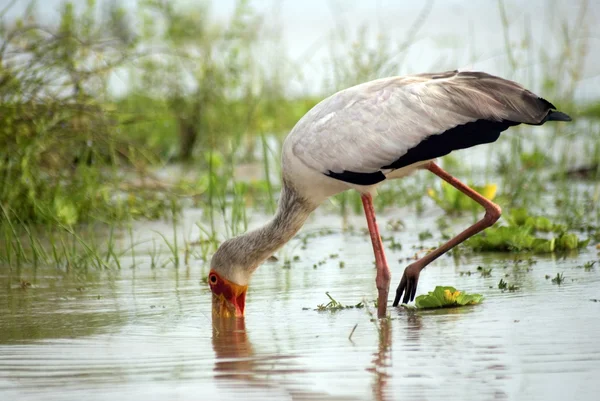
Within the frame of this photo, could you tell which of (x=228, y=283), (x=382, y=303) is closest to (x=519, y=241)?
(x=382, y=303)

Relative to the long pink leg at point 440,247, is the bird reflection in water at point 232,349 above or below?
below

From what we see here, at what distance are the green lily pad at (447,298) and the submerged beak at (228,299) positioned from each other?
0.91m

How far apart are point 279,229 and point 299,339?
130cm

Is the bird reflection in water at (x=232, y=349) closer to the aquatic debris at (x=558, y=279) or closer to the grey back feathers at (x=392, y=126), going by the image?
the grey back feathers at (x=392, y=126)

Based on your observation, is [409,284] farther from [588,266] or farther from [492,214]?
[588,266]

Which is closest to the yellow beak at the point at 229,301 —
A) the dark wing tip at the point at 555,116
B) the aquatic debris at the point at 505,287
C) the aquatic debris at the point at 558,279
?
the aquatic debris at the point at 505,287

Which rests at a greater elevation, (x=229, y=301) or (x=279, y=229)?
(x=279, y=229)

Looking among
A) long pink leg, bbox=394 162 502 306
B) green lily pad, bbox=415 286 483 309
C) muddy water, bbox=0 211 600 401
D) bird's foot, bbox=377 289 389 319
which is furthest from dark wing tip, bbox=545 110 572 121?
bird's foot, bbox=377 289 389 319

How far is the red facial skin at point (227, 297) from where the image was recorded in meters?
5.18

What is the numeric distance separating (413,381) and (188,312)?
196 centimetres

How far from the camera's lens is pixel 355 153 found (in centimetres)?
531

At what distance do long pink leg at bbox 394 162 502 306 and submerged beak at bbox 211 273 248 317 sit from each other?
30.7 inches

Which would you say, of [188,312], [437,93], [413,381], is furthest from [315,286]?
[413,381]

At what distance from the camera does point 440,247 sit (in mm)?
5637
